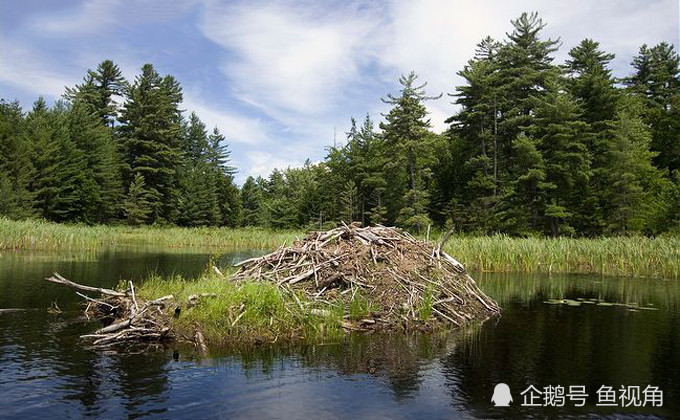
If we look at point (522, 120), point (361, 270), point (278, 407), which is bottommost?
point (278, 407)

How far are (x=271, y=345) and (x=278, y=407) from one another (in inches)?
126

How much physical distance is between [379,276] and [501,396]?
5311 mm

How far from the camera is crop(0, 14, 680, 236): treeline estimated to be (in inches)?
1636

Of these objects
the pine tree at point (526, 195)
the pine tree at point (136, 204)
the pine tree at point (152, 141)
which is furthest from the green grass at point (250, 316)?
the pine tree at point (152, 141)

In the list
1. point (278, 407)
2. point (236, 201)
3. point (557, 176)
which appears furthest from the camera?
point (236, 201)

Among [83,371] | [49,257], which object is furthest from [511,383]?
[49,257]

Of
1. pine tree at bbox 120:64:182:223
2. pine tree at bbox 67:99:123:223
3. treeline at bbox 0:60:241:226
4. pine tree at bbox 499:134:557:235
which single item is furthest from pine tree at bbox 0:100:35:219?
pine tree at bbox 499:134:557:235

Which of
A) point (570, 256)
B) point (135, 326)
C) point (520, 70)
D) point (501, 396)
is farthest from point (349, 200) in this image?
point (501, 396)

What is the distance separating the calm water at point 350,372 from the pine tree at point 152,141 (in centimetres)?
5652

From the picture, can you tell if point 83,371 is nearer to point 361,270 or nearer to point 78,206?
point 361,270

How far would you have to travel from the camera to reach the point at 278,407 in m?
6.90

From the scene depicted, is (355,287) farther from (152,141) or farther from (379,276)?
(152,141)

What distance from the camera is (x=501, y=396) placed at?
760cm

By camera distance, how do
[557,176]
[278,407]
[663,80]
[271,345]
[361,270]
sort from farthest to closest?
[663,80], [557,176], [361,270], [271,345], [278,407]
